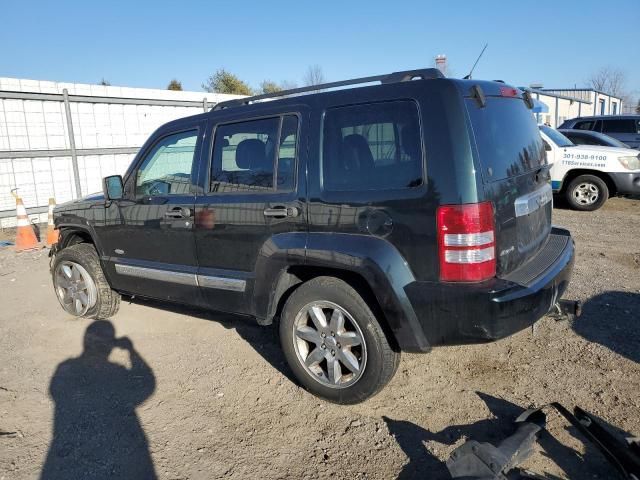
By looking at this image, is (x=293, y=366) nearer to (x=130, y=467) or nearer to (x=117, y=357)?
(x=130, y=467)

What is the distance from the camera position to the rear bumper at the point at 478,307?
8.86ft

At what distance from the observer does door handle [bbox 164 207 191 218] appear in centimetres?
390

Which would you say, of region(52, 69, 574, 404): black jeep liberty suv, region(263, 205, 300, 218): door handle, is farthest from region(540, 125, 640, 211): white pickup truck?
region(263, 205, 300, 218): door handle

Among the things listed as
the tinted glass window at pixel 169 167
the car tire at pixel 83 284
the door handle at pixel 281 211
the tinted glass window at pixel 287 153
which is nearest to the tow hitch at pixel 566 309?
the door handle at pixel 281 211

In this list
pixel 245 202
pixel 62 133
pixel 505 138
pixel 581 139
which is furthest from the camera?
pixel 581 139

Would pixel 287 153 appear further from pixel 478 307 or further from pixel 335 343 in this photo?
pixel 478 307

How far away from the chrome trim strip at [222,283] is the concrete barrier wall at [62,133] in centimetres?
790

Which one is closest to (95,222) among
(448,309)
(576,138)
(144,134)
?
(448,309)

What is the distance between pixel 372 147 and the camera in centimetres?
303

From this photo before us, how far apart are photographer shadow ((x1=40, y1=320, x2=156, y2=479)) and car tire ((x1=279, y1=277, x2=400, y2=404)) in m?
1.10

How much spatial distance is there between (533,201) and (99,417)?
124 inches

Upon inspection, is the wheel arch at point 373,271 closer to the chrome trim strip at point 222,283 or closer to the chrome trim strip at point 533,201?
the chrome trim strip at point 222,283

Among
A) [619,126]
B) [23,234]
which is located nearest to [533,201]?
[23,234]

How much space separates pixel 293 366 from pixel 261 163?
1.43 meters
